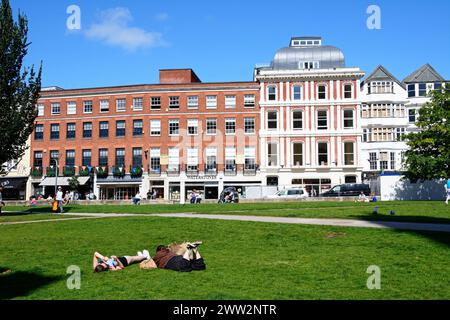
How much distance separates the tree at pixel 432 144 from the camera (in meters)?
37.7

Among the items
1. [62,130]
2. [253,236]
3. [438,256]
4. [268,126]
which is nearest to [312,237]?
[253,236]

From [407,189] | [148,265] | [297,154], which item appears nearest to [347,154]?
[297,154]

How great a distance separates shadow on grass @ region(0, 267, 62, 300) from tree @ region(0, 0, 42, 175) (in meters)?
20.0

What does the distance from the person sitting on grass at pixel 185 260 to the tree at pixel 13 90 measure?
2183 centimetres

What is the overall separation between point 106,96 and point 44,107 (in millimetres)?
8980

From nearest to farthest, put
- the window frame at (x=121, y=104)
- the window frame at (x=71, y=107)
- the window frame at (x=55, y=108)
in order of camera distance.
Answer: the window frame at (x=121, y=104), the window frame at (x=71, y=107), the window frame at (x=55, y=108)

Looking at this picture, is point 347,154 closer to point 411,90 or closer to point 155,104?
point 411,90

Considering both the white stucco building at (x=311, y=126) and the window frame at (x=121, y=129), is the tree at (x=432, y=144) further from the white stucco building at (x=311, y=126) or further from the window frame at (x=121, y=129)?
the window frame at (x=121, y=129)

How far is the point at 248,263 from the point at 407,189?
3395 cm

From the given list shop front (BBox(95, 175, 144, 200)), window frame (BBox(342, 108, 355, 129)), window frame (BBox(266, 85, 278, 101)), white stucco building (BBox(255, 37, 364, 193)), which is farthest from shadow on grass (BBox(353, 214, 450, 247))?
shop front (BBox(95, 175, 144, 200))

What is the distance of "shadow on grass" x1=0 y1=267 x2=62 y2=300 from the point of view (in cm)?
852

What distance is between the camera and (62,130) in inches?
2308

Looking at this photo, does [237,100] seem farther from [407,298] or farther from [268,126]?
[407,298]

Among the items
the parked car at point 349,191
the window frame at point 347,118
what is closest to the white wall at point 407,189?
the parked car at point 349,191
